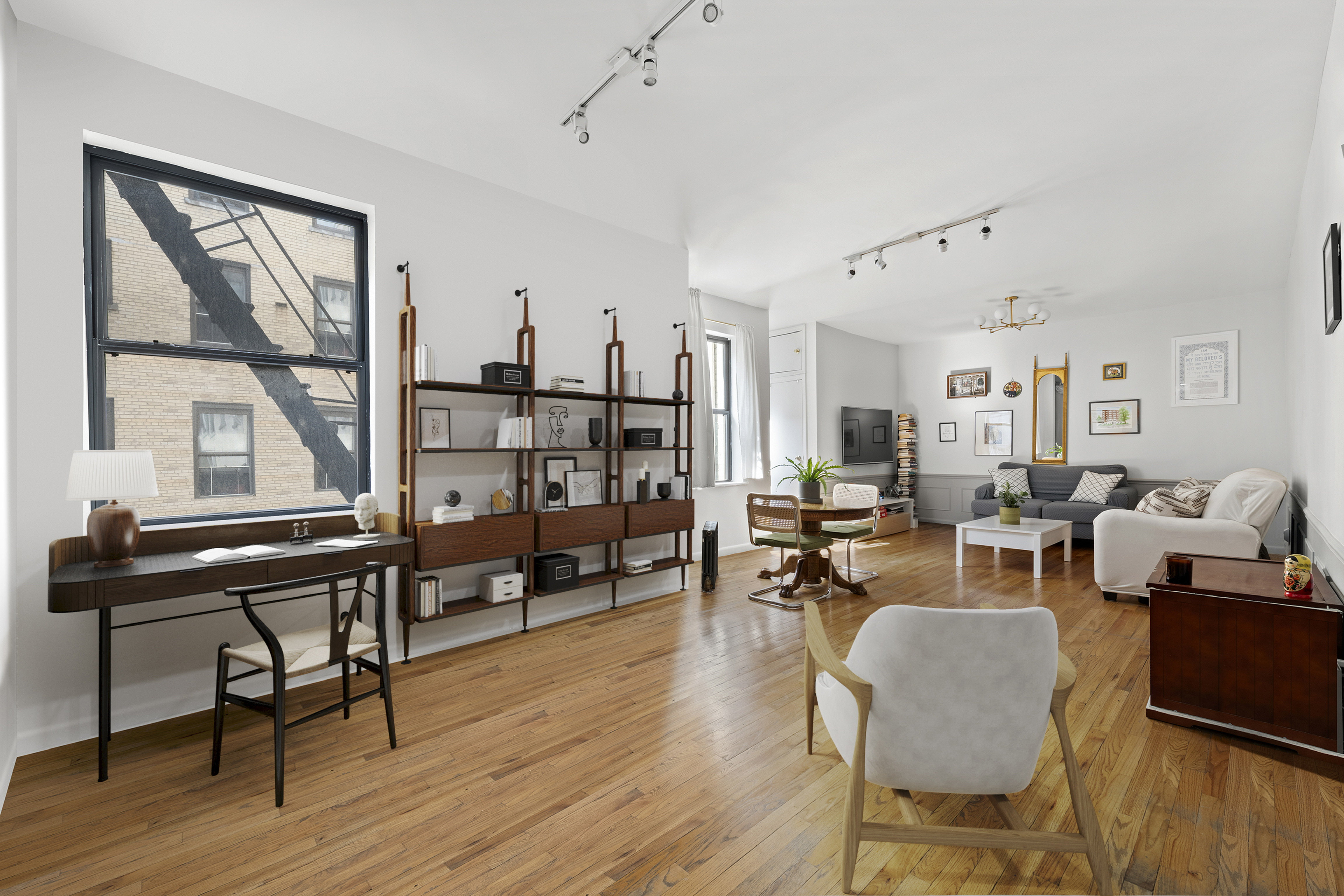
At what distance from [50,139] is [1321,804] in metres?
5.60

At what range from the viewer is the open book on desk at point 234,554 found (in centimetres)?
250

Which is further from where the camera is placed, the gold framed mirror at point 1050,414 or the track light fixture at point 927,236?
the gold framed mirror at point 1050,414

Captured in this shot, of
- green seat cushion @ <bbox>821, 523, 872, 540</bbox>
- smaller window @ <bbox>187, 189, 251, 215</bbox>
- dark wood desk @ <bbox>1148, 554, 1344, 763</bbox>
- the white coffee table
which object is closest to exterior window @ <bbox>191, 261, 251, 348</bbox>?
smaller window @ <bbox>187, 189, 251, 215</bbox>

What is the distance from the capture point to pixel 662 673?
10.6 ft

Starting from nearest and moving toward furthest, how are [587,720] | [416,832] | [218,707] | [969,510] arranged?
[416,832]
[218,707]
[587,720]
[969,510]

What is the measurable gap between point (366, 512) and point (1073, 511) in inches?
299

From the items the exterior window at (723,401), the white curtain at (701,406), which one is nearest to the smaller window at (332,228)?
the white curtain at (701,406)

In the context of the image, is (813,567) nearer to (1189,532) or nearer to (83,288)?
(1189,532)

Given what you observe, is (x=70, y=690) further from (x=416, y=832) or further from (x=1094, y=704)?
(x=1094, y=704)

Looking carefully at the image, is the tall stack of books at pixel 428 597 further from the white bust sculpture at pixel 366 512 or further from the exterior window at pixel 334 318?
the exterior window at pixel 334 318

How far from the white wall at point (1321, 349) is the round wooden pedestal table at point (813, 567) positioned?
97.3 inches

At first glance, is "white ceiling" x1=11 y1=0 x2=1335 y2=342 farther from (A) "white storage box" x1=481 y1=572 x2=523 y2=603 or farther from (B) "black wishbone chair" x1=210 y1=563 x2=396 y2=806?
(A) "white storage box" x1=481 y1=572 x2=523 y2=603

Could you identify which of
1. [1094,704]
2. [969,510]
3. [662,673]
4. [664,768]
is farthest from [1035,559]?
[664,768]

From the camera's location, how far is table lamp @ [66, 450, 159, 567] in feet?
7.32
